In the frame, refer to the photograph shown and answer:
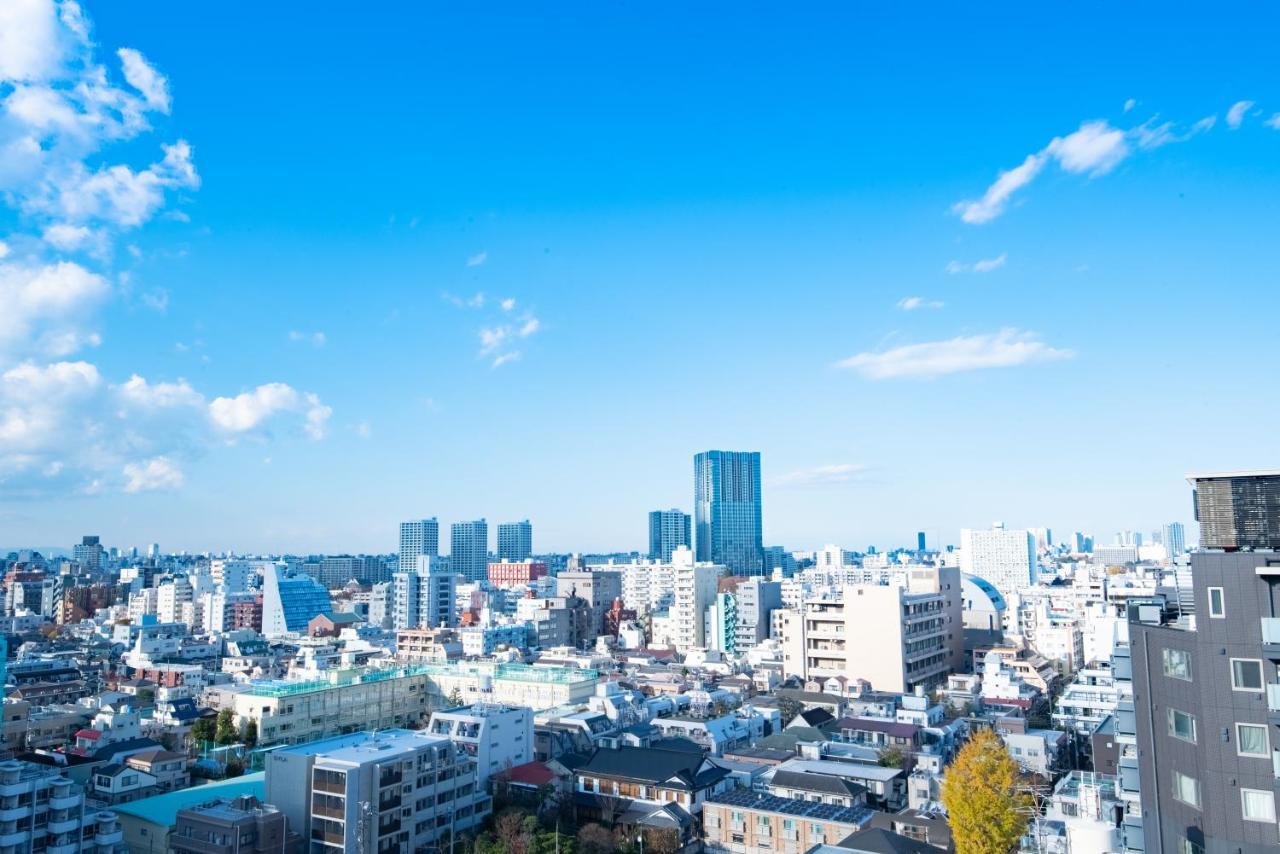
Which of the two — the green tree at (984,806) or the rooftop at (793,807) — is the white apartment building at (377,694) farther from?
the green tree at (984,806)

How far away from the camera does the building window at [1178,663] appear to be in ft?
19.3

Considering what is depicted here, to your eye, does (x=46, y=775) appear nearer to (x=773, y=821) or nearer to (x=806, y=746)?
(x=773, y=821)

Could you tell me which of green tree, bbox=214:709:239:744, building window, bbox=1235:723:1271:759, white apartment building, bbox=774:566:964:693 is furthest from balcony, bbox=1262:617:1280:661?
green tree, bbox=214:709:239:744

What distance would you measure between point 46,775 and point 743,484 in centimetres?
8107

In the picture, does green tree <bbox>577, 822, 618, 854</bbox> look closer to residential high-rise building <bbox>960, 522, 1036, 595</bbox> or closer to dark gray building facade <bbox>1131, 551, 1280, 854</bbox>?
dark gray building facade <bbox>1131, 551, 1280, 854</bbox>

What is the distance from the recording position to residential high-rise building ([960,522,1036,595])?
7131cm

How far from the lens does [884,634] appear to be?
926 inches

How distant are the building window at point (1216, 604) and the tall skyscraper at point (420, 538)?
279 ft

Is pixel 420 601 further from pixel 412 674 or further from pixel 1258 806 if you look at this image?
pixel 1258 806

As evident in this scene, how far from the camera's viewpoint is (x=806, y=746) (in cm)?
1633

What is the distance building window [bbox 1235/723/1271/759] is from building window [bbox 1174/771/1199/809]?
18.1 inches

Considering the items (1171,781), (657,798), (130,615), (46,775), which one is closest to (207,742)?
(46,775)

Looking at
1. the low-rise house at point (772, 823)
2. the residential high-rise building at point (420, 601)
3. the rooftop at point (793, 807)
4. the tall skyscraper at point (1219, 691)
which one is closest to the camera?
the tall skyscraper at point (1219, 691)

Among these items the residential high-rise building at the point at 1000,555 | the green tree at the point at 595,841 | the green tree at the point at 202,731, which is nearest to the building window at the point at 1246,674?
the green tree at the point at 595,841
